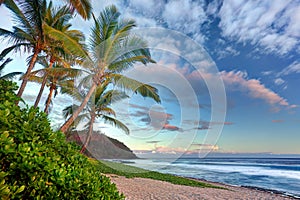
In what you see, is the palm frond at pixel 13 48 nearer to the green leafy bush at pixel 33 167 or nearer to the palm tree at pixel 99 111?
the palm tree at pixel 99 111

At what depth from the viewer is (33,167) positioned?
1404mm

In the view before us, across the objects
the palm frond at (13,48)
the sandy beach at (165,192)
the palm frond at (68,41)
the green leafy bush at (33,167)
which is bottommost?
the sandy beach at (165,192)

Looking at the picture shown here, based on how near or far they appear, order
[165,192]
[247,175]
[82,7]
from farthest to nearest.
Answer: [247,175] < [82,7] < [165,192]

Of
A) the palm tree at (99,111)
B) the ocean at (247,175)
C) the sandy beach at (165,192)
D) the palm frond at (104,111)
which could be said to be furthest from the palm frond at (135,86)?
the ocean at (247,175)

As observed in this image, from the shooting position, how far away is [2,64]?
1767cm

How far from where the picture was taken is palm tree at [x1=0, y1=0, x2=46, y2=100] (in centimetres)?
1083

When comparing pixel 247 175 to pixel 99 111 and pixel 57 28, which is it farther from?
pixel 57 28

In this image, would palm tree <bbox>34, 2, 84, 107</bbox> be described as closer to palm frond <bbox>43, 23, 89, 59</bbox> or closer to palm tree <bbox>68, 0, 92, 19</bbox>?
palm tree <bbox>68, 0, 92, 19</bbox>

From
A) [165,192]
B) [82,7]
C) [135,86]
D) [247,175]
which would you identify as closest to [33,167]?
[165,192]

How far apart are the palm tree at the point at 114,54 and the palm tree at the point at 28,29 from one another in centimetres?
276

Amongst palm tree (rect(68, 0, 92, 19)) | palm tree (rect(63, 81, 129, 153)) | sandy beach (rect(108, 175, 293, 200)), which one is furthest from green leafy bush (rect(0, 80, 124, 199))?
palm tree (rect(63, 81, 129, 153))

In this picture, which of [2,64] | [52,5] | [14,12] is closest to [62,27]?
[52,5]

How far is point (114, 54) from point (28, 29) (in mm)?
5383

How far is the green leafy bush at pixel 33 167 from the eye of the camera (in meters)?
1.36
